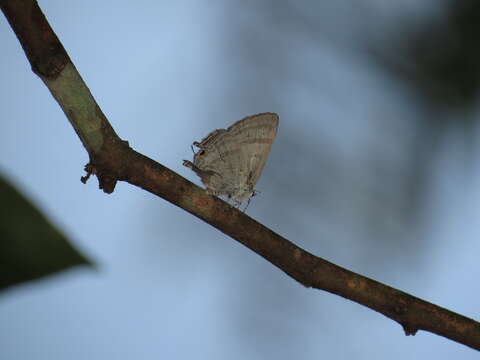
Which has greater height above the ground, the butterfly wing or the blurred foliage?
the butterfly wing

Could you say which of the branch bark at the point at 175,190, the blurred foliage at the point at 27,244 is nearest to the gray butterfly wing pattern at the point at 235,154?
the branch bark at the point at 175,190

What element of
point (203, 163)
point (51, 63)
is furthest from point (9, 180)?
point (203, 163)

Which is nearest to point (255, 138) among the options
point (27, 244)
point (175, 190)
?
point (175, 190)

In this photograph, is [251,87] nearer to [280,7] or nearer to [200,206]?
[280,7]

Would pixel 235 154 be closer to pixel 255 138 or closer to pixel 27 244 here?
pixel 255 138

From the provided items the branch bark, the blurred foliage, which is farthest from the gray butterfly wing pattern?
the blurred foliage

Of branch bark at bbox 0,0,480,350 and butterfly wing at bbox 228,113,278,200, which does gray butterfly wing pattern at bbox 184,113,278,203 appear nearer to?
butterfly wing at bbox 228,113,278,200
